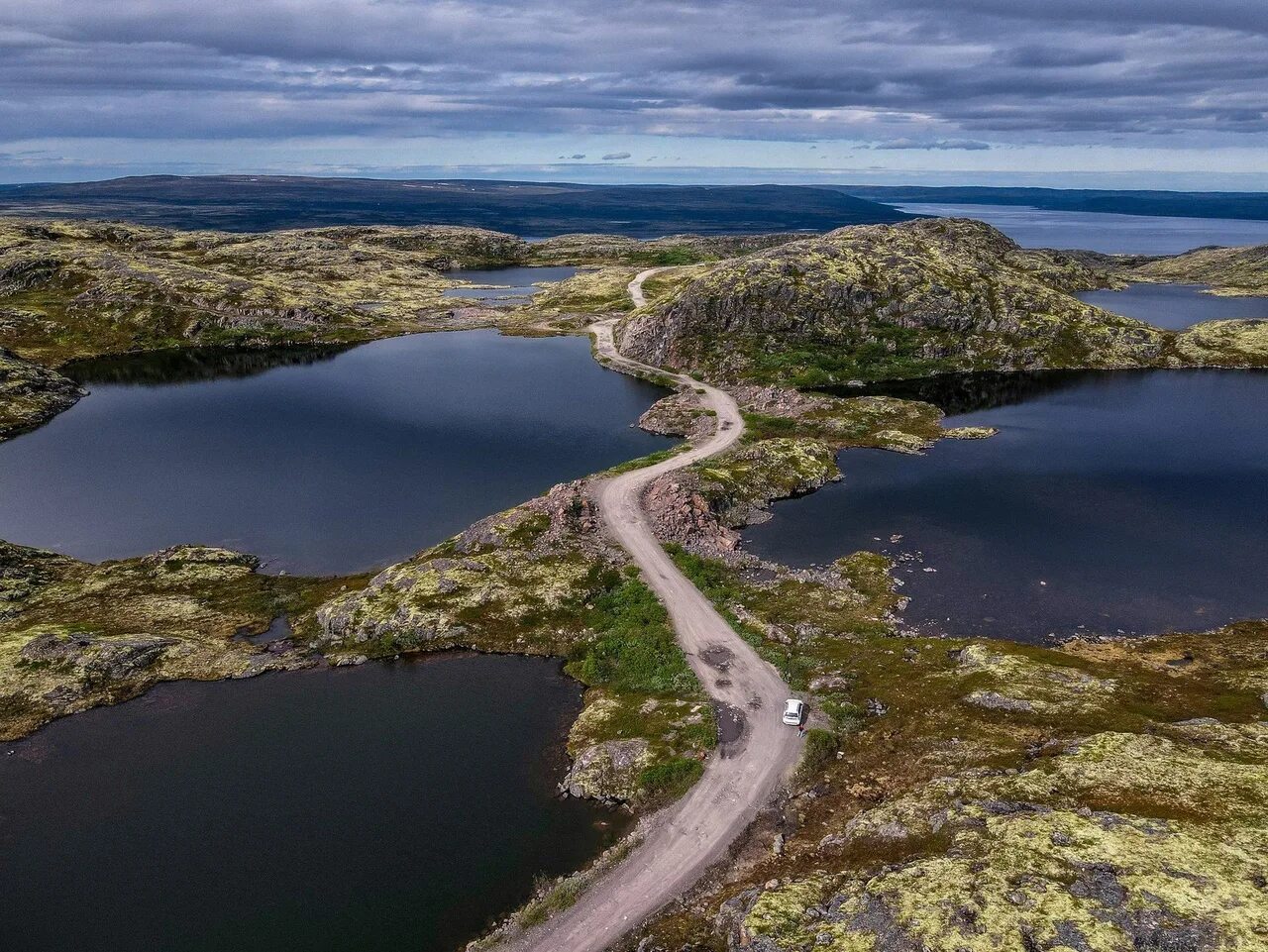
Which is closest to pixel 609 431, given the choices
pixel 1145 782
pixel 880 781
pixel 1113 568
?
pixel 1113 568

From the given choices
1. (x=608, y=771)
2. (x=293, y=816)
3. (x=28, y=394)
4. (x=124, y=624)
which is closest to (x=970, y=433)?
(x=608, y=771)

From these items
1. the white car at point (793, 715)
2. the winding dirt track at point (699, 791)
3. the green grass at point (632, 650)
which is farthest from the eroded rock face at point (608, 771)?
the white car at point (793, 715)

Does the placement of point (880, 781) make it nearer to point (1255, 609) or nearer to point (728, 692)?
point (728, 692)

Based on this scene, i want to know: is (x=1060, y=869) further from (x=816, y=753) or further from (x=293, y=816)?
(x=293, y=816)

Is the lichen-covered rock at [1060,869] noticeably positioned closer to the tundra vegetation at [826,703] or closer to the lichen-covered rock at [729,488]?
the tundra vegetation at [826,703]

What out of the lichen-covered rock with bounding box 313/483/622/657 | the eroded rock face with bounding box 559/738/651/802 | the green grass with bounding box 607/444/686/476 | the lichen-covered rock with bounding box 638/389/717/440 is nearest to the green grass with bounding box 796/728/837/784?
the eroded rock face with bounding box 559/738/651/802
